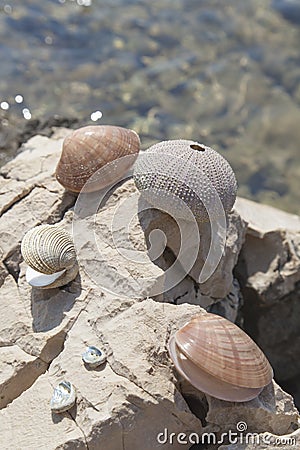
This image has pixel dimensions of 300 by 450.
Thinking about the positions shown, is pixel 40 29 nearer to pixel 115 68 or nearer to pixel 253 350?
pixel 115 68

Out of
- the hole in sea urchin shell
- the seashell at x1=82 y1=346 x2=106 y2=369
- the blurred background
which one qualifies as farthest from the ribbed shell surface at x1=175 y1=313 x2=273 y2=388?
the blurred background

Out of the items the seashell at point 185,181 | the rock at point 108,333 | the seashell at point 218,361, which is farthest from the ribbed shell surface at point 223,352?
the seashell at point 185,181

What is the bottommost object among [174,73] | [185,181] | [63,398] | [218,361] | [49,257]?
[174,73]

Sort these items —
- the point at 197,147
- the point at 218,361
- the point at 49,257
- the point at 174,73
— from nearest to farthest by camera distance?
1. the point at 218,361
2. the point at 49,257
3. the point at 197,147
4. the point at 174,73

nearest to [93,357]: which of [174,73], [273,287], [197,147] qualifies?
[197,147]

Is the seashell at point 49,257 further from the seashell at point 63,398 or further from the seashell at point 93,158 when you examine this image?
the seashell at point 63,398

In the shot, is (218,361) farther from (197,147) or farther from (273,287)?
(273,287)

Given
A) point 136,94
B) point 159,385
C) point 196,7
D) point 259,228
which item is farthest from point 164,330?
point 196,7
